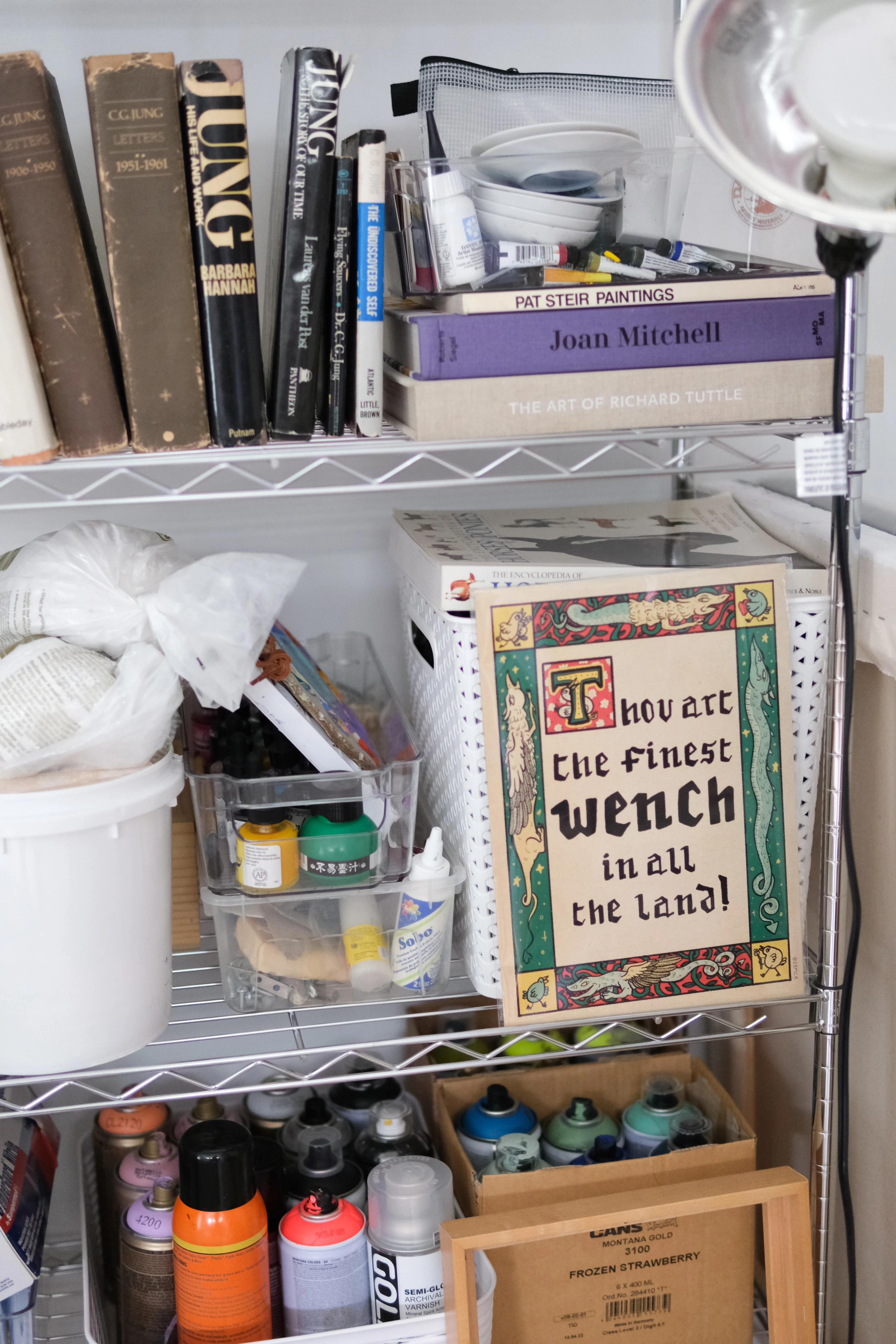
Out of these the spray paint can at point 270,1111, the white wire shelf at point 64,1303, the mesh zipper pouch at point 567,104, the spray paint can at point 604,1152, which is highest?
the mesh zipper pouch at point 567,104

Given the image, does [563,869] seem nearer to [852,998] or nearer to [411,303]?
[852,998]

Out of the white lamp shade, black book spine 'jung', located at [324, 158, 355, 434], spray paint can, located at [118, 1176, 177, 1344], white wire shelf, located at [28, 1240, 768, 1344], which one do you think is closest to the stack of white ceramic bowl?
black book spine 'jung', located at [324, 158, 355, 434]

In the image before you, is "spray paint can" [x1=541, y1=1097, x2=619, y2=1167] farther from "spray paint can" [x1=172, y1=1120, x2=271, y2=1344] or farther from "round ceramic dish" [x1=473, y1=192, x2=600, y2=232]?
"round ceramic dish" [x1=473, y1=192, x2=600, y2=232]

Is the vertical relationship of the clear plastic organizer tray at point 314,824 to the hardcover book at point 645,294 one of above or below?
below

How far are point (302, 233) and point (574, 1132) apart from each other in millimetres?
869

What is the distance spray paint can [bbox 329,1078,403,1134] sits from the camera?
3.98 ft

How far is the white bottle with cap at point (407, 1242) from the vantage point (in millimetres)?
962

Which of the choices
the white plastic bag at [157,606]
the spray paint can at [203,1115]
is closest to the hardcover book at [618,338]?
the white plastic bag at [157,606]

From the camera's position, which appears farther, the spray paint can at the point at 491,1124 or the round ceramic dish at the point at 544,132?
the spray paint can at the point at 491,1124

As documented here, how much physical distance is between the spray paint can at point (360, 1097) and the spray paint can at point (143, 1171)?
19 cm

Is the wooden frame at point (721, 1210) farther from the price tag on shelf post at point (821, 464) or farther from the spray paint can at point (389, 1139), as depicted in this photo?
the price tag on shelf post at point (821, 464)

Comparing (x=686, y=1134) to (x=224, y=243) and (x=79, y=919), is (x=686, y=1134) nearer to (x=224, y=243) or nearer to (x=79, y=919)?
(x=79, y=919)

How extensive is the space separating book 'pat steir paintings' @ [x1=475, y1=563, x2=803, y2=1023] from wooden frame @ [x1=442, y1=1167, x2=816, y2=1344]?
17cm

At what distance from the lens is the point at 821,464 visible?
0.84 m
